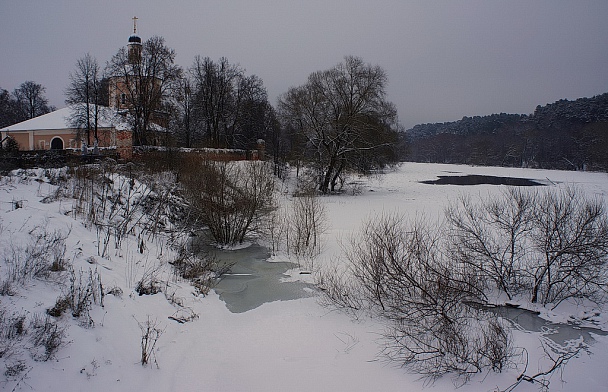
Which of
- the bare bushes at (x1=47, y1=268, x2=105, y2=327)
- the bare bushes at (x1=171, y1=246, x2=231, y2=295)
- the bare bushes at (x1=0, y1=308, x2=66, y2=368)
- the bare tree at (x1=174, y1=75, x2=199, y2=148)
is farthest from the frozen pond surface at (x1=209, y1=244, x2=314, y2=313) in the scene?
the bare tree at (x1=174, y1=75, x2=199, y2=148)

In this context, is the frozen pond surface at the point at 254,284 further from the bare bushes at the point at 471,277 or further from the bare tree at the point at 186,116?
the bare tree at the point at 186,116

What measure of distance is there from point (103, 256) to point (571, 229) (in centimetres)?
1089

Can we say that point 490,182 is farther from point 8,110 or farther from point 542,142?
point 8,110

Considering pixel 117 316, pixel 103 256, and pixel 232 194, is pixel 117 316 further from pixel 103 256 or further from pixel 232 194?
pixel 232 194

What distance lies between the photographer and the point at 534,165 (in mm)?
72125

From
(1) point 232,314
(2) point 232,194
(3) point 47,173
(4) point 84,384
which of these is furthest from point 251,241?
(4) point 84,384

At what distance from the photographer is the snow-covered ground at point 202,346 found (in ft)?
16.5

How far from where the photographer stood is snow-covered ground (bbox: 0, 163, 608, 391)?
198 inches

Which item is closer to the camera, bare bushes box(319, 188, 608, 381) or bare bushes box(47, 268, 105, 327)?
bare bushes box(47, 268, 105, 327)

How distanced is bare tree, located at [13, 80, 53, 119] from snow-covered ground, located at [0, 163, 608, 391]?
55.4 metres

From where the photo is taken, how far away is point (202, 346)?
6629mm

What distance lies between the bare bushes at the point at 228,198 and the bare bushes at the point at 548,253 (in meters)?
7.69

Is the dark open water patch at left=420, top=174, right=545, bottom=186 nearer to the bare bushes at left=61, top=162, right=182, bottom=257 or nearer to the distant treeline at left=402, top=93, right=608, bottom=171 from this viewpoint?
the distant treeline at left=402, top=93, right=608, bottom=171

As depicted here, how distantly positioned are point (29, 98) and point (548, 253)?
65496mm
